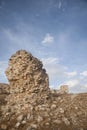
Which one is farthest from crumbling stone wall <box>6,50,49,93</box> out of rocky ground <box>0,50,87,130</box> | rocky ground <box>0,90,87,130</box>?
rocky ground <box>0,90,87,130</box>

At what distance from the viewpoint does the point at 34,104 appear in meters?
18.3

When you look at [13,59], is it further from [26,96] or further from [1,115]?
[1,115]

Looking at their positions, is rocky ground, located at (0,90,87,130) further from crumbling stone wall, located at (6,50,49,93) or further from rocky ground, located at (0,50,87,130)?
crumbling stone wall, located at (6,50,49,93)

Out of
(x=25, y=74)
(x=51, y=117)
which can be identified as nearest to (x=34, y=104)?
(x=51, y=117)

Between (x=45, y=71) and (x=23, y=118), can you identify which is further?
(x=45, y=71)

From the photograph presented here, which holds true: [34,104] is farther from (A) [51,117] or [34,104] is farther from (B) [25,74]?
(B) [25,74]

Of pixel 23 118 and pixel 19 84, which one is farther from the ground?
pixel 19 84

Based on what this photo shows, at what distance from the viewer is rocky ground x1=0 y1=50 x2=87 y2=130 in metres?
16.0

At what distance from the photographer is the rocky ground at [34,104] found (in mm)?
16031

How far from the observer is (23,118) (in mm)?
16734

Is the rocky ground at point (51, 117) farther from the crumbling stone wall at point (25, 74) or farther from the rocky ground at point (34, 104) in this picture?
the crumbling stone wall at point (25, 74)

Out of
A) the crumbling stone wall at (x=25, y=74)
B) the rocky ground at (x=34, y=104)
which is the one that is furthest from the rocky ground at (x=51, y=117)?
the crumbling stone wall at (x=25, y=74)

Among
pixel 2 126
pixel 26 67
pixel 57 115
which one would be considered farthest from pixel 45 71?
pixel 2 126

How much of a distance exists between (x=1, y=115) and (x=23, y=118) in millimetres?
2073
